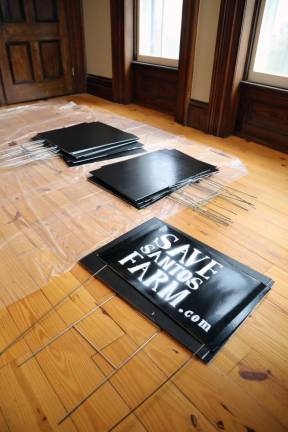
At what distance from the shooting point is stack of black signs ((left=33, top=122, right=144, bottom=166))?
226 centimetres

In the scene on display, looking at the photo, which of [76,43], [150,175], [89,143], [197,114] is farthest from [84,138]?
[76,43]

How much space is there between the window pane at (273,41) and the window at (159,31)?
0.85 meters

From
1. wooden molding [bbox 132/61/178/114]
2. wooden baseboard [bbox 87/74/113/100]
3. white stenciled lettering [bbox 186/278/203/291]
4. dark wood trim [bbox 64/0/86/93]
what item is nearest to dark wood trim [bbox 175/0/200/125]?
wooden molding [bbox 132/61/178/114]

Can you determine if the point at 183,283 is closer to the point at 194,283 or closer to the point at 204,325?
the point at 194,283

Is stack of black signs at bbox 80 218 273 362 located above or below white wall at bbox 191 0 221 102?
below

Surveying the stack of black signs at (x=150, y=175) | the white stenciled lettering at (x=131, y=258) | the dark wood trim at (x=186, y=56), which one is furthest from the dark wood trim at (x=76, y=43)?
the white stenciled lettering at (x=131, y=258)

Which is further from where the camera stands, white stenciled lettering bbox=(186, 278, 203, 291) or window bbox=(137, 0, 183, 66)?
window bbox=(137, 0, 183, 66)

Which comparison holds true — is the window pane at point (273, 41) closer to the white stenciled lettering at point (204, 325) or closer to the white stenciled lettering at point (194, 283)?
the white stenciled lettering at point (194, 283)

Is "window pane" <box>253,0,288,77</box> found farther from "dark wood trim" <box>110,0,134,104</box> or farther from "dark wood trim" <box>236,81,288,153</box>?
"dark wood trim" <box>110,0,134,104</box>

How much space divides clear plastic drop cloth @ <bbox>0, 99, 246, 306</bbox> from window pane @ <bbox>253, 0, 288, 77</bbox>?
76cm

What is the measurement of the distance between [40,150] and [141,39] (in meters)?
1.91

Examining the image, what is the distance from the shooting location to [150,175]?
1984 mm

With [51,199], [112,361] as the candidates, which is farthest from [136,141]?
[112,361]

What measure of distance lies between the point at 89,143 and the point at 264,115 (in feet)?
4.66
